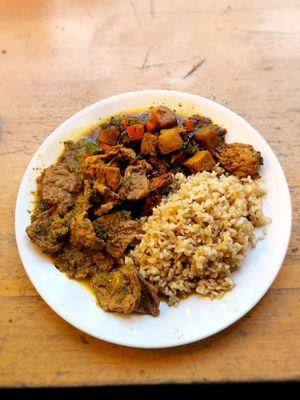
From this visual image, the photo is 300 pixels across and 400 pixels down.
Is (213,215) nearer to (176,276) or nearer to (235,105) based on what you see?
(176,276)

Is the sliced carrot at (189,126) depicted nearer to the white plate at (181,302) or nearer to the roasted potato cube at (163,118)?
the roasted potato cube at (163,118)

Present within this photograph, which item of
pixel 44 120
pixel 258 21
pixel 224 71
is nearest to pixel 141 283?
pixel 44 120

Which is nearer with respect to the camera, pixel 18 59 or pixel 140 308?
pixel 140 308

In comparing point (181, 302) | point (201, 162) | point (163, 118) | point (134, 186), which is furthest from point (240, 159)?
point (181, 302)

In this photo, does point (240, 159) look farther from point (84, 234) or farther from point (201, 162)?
point (84, 234)

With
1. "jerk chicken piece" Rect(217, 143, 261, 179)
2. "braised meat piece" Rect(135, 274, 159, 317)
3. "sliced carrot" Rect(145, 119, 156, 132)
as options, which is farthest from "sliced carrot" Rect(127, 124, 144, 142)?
"braised meat piece" Rect(135, 274, 159, 317)
